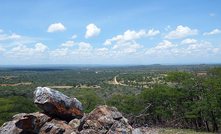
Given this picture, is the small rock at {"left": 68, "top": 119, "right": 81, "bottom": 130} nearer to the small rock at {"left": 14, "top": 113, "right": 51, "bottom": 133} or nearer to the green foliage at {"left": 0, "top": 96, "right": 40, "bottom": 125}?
the small rock at {"left": 14, "top": 113, "right": 51, "bottom": 133}

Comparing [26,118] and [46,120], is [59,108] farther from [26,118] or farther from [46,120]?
[26,118]

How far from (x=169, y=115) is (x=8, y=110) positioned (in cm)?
2720

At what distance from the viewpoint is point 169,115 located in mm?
25328

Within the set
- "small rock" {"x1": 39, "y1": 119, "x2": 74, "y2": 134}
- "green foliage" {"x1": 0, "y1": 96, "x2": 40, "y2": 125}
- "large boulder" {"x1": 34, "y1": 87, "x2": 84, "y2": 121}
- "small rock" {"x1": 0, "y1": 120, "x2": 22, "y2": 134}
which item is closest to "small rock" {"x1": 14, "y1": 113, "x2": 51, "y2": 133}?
"small rock" {"x1": 39, "y1": 119, "x2": 74, "y2": 134}

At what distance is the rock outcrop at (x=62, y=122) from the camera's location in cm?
1073

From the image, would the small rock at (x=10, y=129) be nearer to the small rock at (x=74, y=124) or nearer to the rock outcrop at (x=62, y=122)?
the rock outcrop at (x=62, y=122)

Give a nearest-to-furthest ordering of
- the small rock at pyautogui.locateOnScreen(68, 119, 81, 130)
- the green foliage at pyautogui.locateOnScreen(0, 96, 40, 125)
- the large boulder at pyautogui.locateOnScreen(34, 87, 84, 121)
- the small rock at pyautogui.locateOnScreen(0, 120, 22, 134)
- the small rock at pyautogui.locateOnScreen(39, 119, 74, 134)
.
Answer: the small rock at pyautogui.locateOnScreen(39, 119, 74, 134)
the small rock at pyautogui.locateOnScreen(0, 120, 22, 134)
the small rock at pyautogui.locateOnScreen(68, 119, 81, 130)
the large boulder at pyautogui.locateOnScreen(34, 87, 84, 121)
the green foliage at pyautogui.locateOnScreen(0, 96, 40, 125)

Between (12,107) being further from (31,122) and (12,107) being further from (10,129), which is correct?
(31,122)

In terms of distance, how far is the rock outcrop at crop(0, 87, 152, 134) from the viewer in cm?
1073

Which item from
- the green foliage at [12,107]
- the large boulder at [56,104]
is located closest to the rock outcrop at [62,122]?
the large boulder at [56,104]

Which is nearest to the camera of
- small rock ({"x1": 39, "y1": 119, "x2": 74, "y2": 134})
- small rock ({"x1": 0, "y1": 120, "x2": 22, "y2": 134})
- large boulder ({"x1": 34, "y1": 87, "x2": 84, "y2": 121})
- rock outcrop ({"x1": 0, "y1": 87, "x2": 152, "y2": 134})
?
rock outcrop ({"x1": 0, "y1": 87, "x2": 152, "y2": 134})

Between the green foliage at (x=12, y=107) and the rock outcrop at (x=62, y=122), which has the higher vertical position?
the rock outcrop at (x=62, y=122)

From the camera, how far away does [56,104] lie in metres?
12.6

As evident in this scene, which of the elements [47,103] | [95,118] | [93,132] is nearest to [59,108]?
[47,103]
